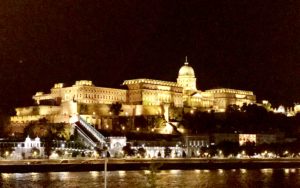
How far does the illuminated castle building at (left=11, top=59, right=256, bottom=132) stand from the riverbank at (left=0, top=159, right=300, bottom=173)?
19.0 m

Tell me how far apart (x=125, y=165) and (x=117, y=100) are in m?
31.8

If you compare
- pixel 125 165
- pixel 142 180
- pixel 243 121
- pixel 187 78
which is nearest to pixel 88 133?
pixel 125 165

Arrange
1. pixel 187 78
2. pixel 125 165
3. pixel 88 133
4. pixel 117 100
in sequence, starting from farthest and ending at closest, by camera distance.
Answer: pixel 187 78
pixel 117 100
pixel 88 133
pixel 125 165

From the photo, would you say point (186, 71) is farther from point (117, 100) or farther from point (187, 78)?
point (117, 100)

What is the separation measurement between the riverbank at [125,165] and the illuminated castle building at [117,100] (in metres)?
19.0

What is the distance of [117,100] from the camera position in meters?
81.2

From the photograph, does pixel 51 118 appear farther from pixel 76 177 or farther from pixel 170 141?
pixel 76 177

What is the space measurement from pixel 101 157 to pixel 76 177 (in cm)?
1616

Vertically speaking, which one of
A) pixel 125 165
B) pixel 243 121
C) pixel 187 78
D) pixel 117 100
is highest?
pixel 187 78

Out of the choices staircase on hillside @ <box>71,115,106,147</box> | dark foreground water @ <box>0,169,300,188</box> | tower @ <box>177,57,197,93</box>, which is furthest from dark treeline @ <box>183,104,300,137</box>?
dark foreground water @ <box>0,169,300,188</box>

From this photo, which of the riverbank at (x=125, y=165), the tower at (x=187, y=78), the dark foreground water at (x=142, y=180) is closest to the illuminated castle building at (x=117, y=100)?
the tower at (x=187, y=78)

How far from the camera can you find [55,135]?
62406 millimetres

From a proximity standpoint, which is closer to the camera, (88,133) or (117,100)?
(88,133)

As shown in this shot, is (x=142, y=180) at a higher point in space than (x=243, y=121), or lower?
lower
